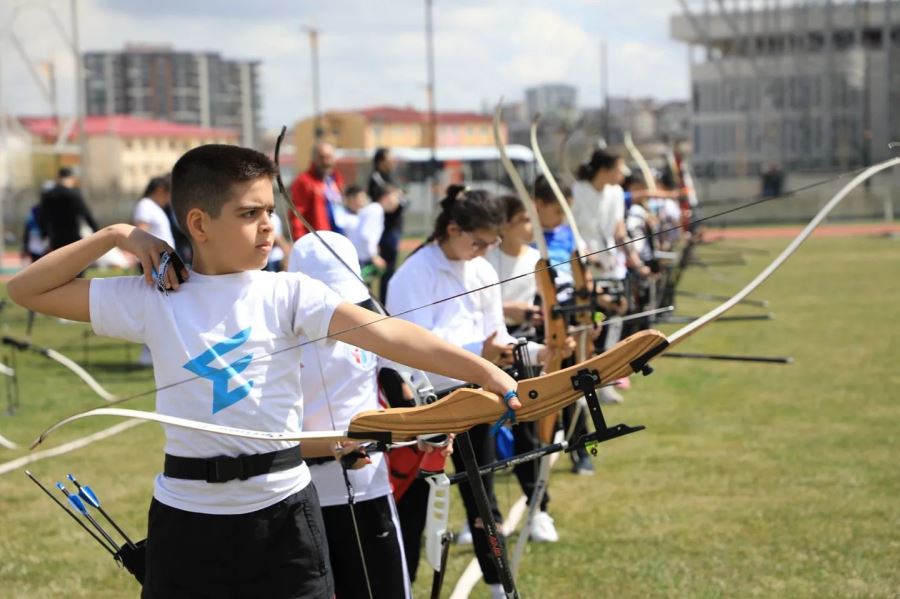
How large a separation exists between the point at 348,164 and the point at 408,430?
50399 mm

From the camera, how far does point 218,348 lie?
2416mm

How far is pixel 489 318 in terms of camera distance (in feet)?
13.7

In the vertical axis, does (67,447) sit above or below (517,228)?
below

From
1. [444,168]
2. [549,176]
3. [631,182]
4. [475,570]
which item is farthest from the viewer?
[444,168]

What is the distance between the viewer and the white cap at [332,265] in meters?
Result: 3.30

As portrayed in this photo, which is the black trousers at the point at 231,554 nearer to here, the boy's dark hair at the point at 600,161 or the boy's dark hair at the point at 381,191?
the boy's dark hair at the point at 600,161

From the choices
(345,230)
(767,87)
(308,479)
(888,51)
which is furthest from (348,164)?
(308,479)

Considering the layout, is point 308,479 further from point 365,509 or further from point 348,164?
point 348,164

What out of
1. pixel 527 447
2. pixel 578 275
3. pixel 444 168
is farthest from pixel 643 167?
pixel 444 168

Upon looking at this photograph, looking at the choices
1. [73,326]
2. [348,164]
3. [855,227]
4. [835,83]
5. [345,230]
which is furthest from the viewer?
[348,164]

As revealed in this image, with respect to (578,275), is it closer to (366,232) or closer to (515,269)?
(515,269)

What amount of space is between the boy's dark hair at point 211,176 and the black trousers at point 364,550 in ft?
3.69

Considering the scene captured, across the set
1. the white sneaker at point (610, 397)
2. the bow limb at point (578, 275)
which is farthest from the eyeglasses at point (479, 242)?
the white sneaker at point (610, 397)

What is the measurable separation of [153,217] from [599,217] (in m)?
3.94
